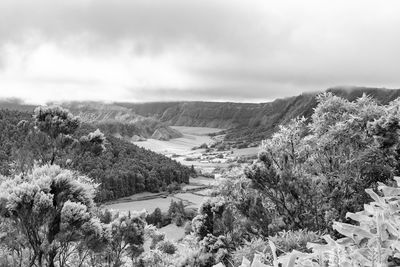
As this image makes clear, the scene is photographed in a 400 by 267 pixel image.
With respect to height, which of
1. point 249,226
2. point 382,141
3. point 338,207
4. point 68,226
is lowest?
point 249,226

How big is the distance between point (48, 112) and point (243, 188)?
403 inches

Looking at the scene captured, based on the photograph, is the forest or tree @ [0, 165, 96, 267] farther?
the forest

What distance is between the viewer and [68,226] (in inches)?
416

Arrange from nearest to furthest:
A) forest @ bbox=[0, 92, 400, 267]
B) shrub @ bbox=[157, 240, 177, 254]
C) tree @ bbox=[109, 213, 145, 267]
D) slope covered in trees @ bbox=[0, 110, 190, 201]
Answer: forest @ bbox=[0, 92, 400, 267] < tree @ bbox=[109, 213, 145, 267] < shrub @ bbox=[157, 240, 177, 254] < slope covered in trees @ bbox=[0, 110, 190, 201]

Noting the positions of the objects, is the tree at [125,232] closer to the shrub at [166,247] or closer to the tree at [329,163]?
the tree at [329,163]

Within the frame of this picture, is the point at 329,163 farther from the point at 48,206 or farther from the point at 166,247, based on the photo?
the point at 166,247

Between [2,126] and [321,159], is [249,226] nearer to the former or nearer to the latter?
[321,159]

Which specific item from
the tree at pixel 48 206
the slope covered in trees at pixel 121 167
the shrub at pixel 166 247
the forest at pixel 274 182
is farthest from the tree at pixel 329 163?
the slope covered in trees at pixel 121 167

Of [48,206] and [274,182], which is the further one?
[274,182]

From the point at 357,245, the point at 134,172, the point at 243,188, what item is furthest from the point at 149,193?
the point at 357,245

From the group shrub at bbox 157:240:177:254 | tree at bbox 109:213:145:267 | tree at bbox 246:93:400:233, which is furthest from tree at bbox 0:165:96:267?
shrub at bbox 157:240:177:254

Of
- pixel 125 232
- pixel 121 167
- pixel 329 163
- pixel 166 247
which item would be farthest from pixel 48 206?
pixel 121 167

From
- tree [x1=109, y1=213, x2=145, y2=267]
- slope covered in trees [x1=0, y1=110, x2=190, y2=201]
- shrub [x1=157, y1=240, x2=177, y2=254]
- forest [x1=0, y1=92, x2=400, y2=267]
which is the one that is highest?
forest [x1=0, y1=92, x2=400, y2=267]

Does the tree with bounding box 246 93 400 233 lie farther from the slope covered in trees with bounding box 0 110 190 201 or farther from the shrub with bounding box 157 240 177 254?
the slope covered in trees with bounding box 0 110 190 201
